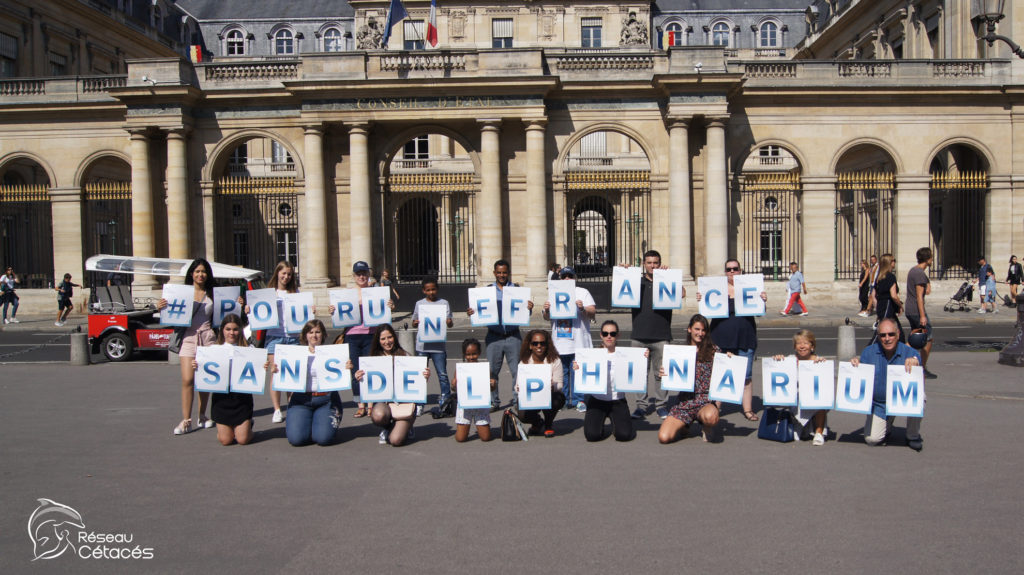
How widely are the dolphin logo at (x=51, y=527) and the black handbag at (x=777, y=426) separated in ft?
20.7

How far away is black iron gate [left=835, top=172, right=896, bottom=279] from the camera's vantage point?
88.5 feet

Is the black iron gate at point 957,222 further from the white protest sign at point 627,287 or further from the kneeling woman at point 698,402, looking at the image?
the kneeling woman at point 698,402

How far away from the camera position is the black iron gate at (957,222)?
88.8ft

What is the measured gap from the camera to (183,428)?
8.89 m

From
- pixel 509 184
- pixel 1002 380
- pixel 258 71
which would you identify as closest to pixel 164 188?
pixel 258 71

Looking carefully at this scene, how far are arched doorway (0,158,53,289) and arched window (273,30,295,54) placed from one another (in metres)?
20.6

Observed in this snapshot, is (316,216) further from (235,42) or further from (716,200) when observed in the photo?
(235,42)

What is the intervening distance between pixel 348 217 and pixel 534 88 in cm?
755

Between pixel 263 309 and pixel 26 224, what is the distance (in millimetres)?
24218

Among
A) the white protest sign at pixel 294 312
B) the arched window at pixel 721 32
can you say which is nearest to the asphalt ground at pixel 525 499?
the white protest sign at pixel 294 312

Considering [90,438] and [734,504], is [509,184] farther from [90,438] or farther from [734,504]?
[734,504]

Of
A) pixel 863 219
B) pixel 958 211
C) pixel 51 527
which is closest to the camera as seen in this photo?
pixel 51 527

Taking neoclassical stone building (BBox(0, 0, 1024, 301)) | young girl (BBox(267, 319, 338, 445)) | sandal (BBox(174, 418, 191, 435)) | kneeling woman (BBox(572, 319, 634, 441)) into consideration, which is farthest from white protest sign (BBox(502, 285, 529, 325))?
neoclassical stone building (BBox(0, 0, 1024, 301))

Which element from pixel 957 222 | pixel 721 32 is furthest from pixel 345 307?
pixel 721 32
